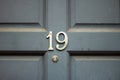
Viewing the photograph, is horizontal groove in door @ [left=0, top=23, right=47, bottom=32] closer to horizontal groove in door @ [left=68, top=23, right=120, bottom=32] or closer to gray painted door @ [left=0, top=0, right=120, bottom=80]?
gray painted door @ [left=0, top=0, right=120, bottom=80]

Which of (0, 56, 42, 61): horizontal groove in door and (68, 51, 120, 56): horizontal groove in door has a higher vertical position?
(68, 51, 120, 56): horizontal groove in door

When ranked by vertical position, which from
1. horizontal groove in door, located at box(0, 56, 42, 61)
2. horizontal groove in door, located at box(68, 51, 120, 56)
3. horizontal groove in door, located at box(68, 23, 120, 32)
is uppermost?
horizontal groove in door, located at box(68, 23, 120, 32)

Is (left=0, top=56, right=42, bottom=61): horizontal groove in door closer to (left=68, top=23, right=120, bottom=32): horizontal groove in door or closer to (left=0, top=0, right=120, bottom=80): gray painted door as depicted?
(left=0, top=0, right=120, bottom=80): gray painted door

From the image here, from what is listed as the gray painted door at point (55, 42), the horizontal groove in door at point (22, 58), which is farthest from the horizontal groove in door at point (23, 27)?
the horizontal groove in door at point (22, 58)

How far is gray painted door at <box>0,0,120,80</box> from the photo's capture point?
6.67 feet

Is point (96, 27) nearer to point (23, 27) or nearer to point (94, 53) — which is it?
point (94, 53)

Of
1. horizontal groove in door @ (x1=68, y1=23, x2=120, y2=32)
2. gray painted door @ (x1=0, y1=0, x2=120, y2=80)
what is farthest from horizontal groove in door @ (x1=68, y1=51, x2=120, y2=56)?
horizontal groove in door @ (x1=68, y1=23, x2=120, y2=32)

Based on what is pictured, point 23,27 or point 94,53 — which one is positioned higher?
point 23,27

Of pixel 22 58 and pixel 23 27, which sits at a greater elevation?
pixel 23 27

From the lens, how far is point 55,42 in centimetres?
203

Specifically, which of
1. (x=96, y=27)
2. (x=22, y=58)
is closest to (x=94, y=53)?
(x=96, y=27)

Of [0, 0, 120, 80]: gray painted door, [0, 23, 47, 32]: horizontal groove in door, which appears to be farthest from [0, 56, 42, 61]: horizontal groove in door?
[0, 23, 47, 32]: horizontal groove in door

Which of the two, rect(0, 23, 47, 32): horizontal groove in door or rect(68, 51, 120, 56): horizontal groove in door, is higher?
rect(0, 23, 47, 32): horizontal groove in door

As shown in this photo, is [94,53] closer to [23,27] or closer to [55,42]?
[55,42]
